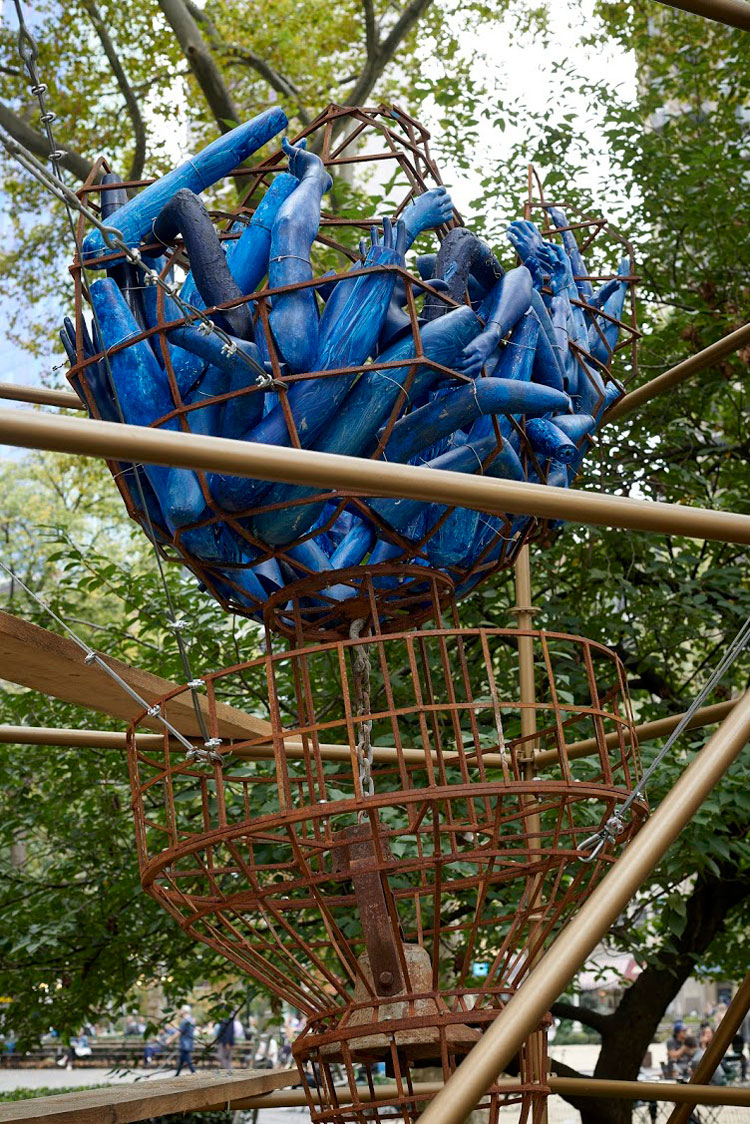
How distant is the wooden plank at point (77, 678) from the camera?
214 cm

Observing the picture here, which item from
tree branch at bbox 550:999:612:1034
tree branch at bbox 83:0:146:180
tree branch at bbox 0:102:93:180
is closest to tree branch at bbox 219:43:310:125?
tree branch at bbox 83:0:146:180

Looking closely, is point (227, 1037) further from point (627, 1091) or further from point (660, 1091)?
point (660, 1091)

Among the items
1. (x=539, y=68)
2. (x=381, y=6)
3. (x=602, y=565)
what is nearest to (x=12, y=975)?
(x=602, y=565)

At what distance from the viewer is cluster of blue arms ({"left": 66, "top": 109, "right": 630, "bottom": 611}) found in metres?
1.88

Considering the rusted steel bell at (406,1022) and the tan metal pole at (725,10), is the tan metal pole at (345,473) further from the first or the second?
the tan metal pole at (725,10)

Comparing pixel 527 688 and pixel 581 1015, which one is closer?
pixel 527 688

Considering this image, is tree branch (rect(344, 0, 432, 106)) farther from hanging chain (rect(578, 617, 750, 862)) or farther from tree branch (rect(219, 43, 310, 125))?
hanging chain (rect(578, 617, 750, 862))

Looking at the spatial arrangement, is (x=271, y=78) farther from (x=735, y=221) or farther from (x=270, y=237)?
(x=270, y=237)

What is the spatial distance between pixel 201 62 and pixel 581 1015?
20.3 feet

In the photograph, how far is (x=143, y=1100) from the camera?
2266mm

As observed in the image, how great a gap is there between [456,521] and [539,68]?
6885mm

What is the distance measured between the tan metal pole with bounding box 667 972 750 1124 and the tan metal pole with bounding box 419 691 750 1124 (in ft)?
3.67

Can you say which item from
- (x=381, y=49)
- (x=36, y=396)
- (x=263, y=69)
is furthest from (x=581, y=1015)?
(x=263, y=69)

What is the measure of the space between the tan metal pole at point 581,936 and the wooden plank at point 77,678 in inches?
27.3
